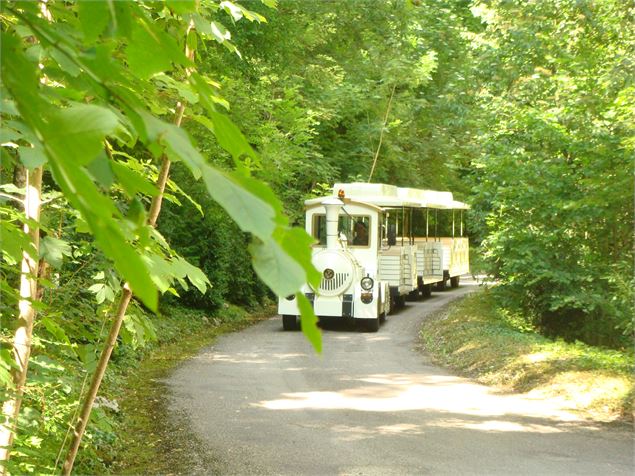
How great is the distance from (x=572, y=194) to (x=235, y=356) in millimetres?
5988

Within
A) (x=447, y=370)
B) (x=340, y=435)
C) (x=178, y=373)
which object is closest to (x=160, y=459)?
(x=340, y=435)

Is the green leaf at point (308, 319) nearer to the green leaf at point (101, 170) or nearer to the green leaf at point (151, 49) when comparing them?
the green leaf at point (101, 170)

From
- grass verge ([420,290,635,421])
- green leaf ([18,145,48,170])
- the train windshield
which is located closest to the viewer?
green leaf ([18,145,48,170])

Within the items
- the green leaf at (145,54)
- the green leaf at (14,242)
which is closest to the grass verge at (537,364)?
the green leaf at (14,242)

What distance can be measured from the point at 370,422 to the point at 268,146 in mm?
11112

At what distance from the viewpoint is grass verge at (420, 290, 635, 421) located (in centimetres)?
1043

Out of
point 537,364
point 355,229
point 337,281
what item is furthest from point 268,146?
point 537,364

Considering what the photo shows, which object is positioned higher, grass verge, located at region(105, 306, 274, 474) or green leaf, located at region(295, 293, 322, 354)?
green leaf, located at region(295, 293, 322, 354)

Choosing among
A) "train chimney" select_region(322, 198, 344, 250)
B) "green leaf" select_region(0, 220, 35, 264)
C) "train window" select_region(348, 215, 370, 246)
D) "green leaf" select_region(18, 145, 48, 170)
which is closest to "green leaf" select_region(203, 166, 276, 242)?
"green leaf" select_region(18, 145, 48, 170)

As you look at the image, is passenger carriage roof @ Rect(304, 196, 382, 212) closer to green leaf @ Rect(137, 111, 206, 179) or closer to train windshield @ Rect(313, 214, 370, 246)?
train windshield @ Rect(313, 214, 370, 246)

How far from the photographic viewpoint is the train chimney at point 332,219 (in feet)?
57.8

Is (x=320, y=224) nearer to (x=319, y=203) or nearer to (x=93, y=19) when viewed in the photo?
(x=319, y=203)

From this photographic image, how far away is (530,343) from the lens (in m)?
13.8

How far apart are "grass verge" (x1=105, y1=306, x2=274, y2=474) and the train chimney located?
9.37ft
